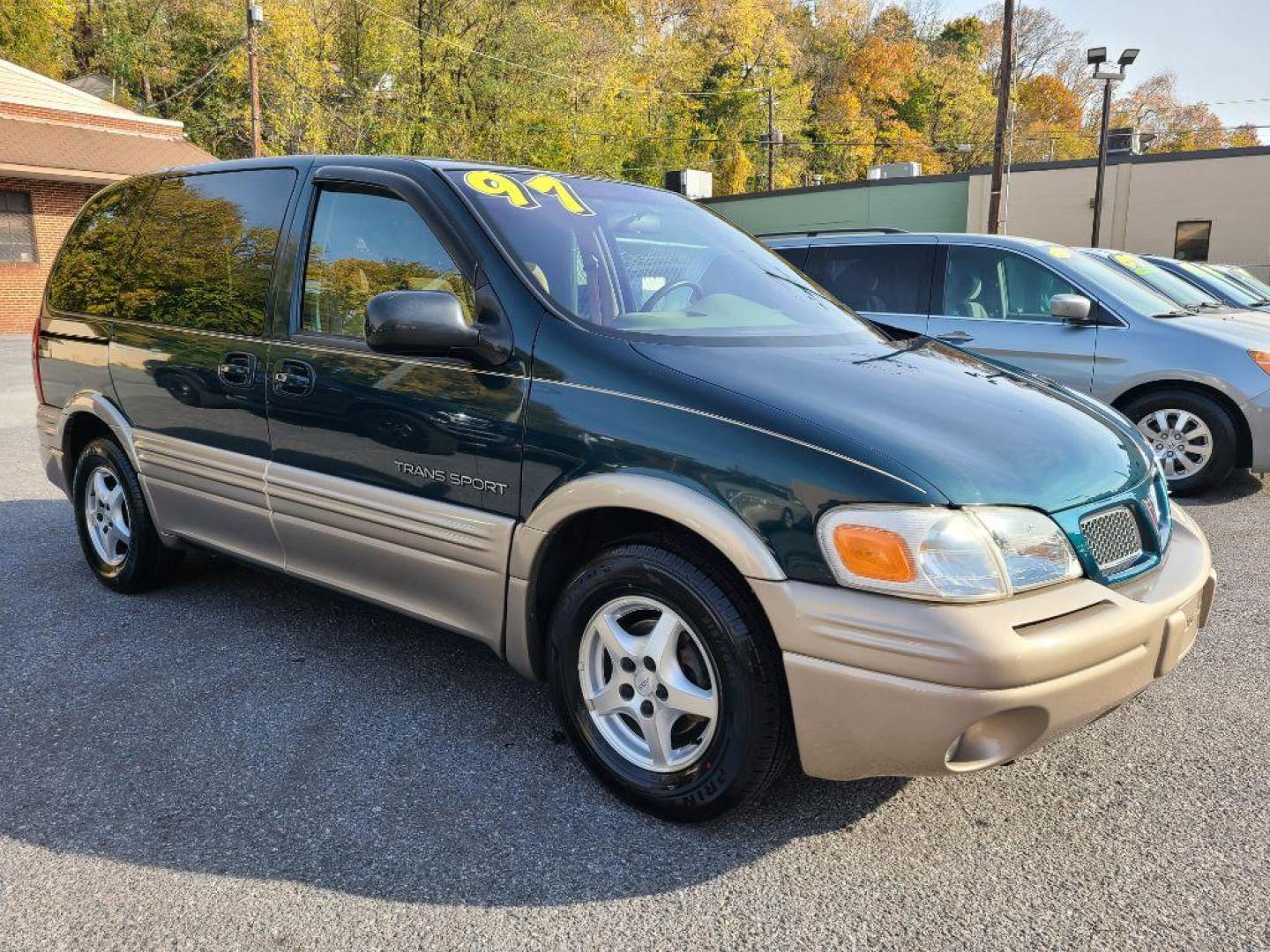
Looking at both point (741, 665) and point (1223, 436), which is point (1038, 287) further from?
point (741, 665)

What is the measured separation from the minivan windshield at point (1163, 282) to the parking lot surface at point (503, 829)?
4411 millimetres

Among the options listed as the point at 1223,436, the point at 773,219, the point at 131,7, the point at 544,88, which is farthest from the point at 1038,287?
the point at 131,7

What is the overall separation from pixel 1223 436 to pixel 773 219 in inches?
1282

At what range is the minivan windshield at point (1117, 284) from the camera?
6691mm

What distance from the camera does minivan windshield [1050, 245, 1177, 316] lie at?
669 cm

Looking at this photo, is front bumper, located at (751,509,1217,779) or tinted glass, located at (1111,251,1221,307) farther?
tinted glass, located at (1111,251,1221,307)

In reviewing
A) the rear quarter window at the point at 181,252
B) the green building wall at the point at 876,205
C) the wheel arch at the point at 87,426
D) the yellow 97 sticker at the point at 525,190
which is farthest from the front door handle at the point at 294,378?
the green building wall at the point at 876,205

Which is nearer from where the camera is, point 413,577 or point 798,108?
point 413,577

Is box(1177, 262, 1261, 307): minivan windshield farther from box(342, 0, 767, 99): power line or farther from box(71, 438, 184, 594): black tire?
box(342, 0, 767, 99): power line

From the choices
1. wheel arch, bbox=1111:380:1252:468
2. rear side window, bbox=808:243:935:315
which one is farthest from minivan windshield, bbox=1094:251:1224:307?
rear side window, bbox=808:243:935:315

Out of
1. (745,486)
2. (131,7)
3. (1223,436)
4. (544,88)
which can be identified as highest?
(131,7)

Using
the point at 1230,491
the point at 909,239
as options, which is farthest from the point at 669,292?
the point at 1230,491

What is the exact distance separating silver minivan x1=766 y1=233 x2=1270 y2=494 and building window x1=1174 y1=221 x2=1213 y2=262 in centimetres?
2759

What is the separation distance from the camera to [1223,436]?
20.6 ft
